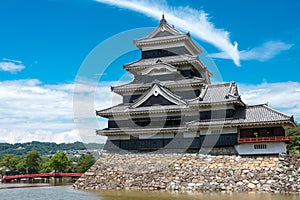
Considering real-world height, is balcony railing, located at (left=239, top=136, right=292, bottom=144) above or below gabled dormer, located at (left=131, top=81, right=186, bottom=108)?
below

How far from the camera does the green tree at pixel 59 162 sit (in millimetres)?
50638

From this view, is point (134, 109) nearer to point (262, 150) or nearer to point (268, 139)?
point (262, 150)

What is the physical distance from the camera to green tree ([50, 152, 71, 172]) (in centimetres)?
5064

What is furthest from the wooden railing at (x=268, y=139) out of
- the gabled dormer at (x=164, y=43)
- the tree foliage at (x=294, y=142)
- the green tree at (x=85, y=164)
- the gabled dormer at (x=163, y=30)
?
the green tree at (x=85, y=164)

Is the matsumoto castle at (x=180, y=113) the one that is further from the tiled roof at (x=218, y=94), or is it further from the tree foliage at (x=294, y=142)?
the tree foliage at (x=294, y=142)

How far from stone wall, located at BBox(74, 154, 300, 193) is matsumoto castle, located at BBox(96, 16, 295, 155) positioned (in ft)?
3.41

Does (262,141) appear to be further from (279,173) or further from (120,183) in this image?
(120,183)

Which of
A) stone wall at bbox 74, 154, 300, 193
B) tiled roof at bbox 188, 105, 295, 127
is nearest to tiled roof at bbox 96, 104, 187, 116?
tiled roof at bbox 188, 105, 295, 127

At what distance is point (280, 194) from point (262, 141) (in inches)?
167

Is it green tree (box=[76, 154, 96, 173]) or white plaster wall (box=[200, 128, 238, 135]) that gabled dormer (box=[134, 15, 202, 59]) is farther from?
green tree (box=[76, 154, 96, 173])

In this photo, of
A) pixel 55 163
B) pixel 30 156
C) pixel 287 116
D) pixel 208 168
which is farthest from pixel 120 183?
pixel 30 156

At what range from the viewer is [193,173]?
2212 cm

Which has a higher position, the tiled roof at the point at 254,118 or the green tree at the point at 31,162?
the tiled roof at the point at 254,118

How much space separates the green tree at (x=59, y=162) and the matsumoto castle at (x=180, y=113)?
85.2ft
